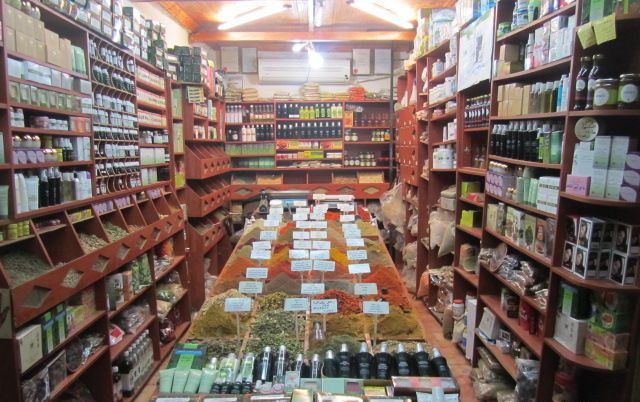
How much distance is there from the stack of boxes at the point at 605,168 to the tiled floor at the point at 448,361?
147 centimetres

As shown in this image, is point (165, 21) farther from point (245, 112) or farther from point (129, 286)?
point (129, 286)

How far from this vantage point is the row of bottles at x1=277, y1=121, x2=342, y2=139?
26.8ft

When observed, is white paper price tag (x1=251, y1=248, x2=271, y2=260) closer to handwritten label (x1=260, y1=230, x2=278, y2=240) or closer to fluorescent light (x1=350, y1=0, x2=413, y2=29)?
handwritten label (x1=260, y1=230, x2=278, y2=240)

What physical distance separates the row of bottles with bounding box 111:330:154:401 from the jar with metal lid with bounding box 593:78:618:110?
365cm

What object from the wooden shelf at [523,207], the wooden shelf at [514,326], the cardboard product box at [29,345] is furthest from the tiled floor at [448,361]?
the wooden shelf at [523,207]

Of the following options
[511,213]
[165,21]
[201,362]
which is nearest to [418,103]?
[511,213]

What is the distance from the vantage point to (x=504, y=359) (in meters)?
3.48

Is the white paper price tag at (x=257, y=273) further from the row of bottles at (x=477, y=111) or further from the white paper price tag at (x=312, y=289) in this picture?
the row of bottles at (x=477, y=111)

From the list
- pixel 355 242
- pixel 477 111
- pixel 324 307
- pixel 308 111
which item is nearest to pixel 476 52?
pixel 477 111

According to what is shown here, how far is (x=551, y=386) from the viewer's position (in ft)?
9.47

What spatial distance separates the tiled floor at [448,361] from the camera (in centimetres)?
381

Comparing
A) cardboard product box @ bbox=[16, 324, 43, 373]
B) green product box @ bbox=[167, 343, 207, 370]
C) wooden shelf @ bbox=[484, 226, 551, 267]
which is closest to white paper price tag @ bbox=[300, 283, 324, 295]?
green product box @ bbox=[167, 343, 207, 370]

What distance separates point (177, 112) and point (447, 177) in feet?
11.0

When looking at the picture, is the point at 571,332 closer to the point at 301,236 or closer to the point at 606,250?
the point at 606,250
